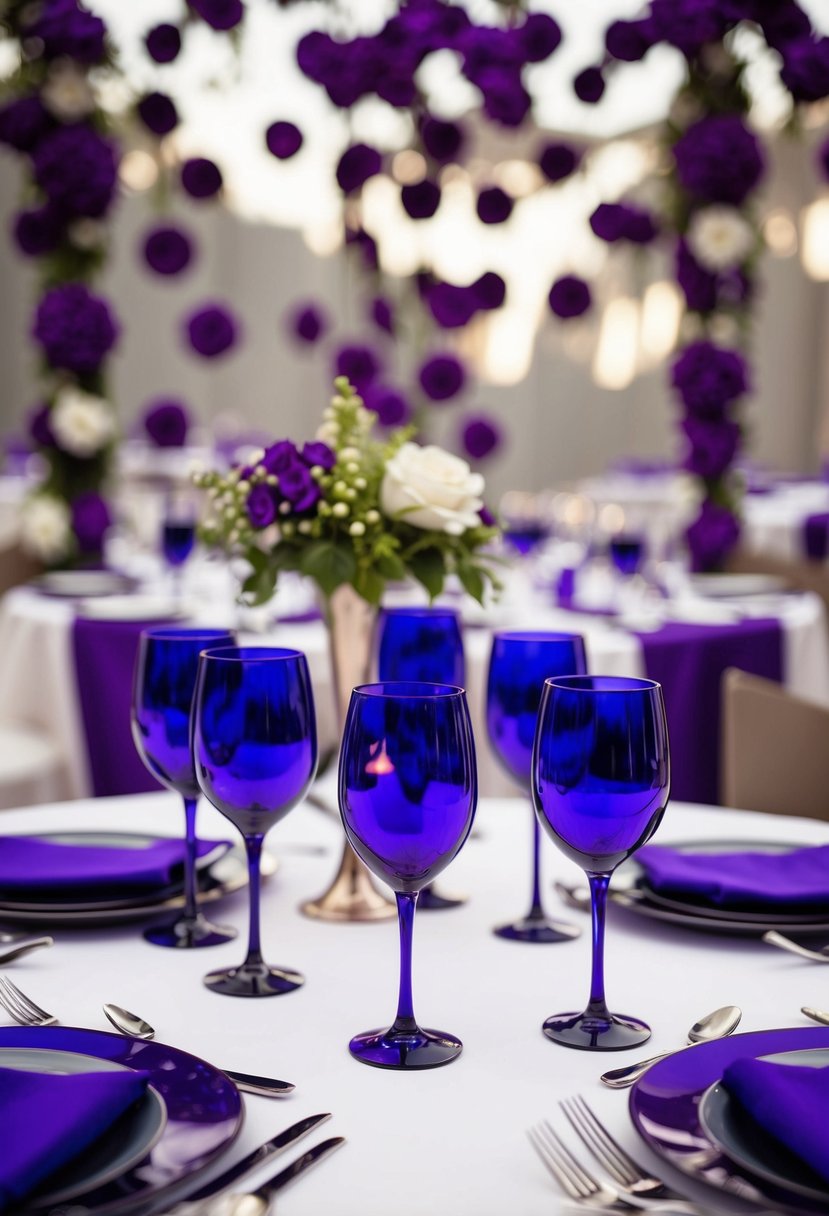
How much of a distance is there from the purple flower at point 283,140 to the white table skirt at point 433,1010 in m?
1.13

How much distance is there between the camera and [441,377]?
249 cm

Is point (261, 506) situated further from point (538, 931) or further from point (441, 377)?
point (441, 377)

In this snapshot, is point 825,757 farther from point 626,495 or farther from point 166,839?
point 626,495

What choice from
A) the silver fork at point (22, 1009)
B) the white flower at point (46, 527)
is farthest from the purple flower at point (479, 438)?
the silver fork at point (22, 1009)

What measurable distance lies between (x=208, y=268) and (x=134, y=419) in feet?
4.72

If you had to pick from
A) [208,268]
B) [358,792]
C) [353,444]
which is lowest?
[358,792]

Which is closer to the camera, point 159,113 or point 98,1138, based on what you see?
point 98,1138

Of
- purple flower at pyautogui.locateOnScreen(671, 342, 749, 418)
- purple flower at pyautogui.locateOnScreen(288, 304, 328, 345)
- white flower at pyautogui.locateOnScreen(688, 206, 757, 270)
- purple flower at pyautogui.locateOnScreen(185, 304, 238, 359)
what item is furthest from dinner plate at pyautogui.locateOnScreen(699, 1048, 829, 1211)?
white flower at pyautogui.locateOnScreen(688, 206, 757, 270)

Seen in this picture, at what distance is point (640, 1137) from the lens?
2.51ft

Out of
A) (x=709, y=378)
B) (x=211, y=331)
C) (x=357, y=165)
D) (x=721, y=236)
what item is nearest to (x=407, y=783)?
(x=357, y=165)

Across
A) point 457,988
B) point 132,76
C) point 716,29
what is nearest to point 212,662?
point 457,988

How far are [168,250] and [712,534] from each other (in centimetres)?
186

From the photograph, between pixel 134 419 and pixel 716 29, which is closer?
pixel 716 29

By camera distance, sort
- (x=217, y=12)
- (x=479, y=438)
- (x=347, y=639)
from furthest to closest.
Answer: (x=479, y=438) < (x=217, y=12) < (x=347, y=639)
